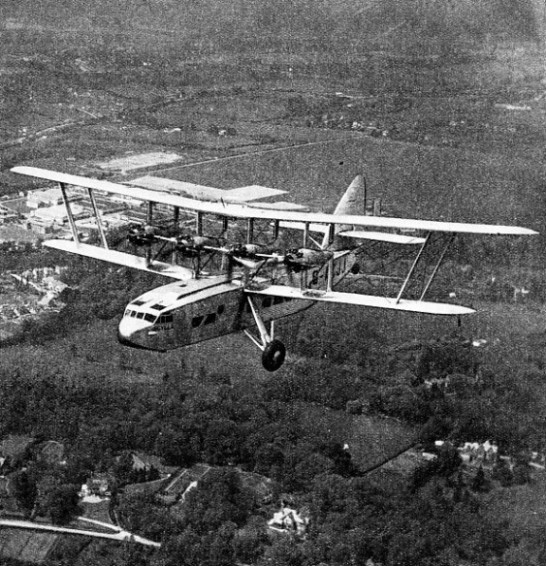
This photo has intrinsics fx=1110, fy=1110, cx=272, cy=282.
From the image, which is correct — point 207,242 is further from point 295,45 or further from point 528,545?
point 295,45

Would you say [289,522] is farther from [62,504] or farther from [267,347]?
[267,347]

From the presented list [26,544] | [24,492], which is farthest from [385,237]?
[26,544]

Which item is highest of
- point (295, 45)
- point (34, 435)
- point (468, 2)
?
point (468, 2)

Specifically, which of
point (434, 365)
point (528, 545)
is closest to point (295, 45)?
point (434, 365)

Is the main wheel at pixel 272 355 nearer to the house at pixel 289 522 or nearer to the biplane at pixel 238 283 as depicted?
the biplane at pixel 238 283

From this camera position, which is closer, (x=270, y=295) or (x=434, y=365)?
(x=270, y=295)

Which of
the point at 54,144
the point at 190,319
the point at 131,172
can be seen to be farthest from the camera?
the point at 54,144

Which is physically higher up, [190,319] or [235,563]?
[190,319]
